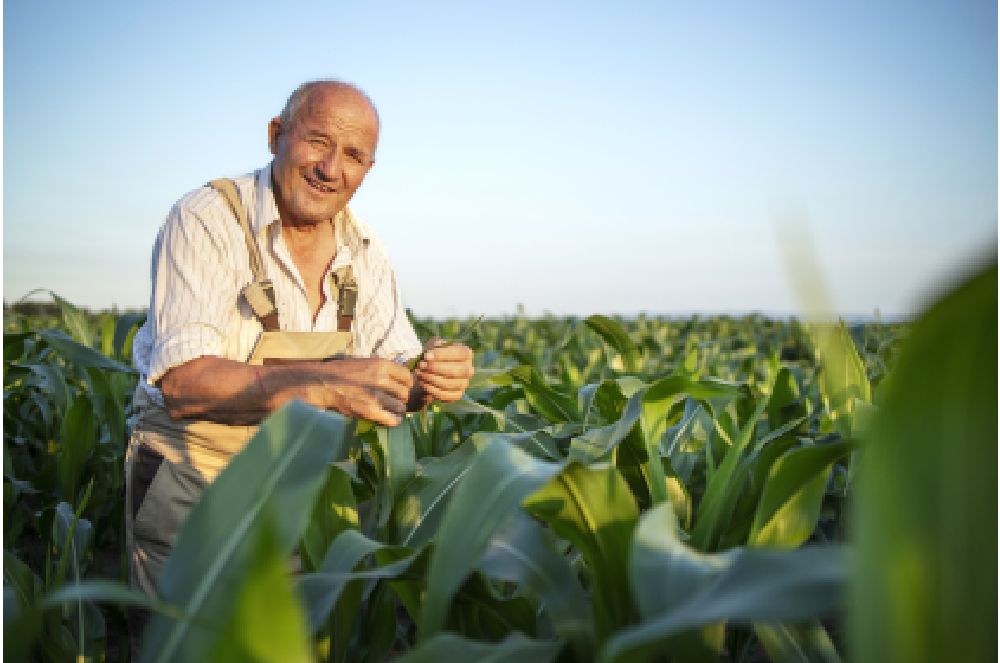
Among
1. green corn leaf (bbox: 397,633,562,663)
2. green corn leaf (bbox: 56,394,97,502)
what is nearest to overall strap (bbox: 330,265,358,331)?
green corn leaf (bbox: 56,394,97,502)

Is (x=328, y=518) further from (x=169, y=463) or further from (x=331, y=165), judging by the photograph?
(x=331, y=165)

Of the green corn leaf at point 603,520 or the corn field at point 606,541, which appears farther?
the green corn leaf at point 603,520

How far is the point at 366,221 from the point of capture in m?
2.04

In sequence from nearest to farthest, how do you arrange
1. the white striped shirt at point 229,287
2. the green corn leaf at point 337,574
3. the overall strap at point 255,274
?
the green corn leaf at point 337,574 → the white striped shirt at point 229,287 → the overall strap at point 255,274

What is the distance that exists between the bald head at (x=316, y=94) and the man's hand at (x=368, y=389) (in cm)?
69

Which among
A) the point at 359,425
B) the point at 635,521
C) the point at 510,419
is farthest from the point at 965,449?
the point at 510,419

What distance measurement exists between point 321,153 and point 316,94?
14 centimetres

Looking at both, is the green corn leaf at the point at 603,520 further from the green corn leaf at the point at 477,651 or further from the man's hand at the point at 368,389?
the man's hand at the point at 368,389

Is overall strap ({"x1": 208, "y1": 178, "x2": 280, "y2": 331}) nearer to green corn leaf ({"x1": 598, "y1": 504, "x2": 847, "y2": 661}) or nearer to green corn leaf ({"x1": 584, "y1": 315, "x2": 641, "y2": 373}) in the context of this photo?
green corn leaf ({"x1": 584, "y1": 315, "x2": 641, "y2": 373})

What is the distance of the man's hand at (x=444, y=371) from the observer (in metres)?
1.52

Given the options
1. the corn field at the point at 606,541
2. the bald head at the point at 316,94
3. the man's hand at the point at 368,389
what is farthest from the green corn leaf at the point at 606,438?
the bald head at the point at 316,94

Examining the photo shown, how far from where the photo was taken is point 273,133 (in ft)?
6.34

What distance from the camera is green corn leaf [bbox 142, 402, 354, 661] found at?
25.3 inches

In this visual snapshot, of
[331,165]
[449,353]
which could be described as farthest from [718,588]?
[331,165]
